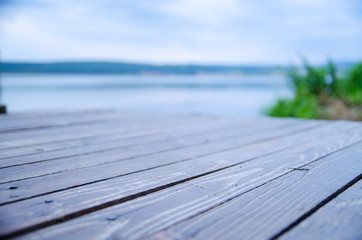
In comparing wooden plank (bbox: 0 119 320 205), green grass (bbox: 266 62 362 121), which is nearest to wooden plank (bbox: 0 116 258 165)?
wooden plank (bbox: 0 119 320 205)

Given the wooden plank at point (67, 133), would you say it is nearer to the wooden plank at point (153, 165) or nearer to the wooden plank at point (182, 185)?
the wooden plank at point (153, 165)

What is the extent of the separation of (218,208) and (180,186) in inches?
8.4

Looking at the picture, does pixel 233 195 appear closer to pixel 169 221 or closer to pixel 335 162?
pixel 169 221

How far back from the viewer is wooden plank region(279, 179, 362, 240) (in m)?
0.68

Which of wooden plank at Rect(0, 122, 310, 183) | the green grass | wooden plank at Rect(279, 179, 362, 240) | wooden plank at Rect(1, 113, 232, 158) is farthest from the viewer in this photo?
the green grass

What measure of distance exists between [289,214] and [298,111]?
214 inches

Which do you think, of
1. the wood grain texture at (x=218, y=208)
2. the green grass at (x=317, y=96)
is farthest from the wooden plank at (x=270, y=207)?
the green grass at (x=317, y=96)

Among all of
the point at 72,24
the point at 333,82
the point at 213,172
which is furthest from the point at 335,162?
the point at 72,24

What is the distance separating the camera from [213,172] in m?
1.18

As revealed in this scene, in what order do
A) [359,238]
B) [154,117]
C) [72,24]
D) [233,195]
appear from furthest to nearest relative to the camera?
[72,24], [154,117], [233,195], [359,238]

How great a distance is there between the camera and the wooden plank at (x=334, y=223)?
677 mm

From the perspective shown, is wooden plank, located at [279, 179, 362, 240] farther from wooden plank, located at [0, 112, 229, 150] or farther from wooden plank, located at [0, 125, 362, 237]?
wooden plank, located at [0, 112, 229, 150]

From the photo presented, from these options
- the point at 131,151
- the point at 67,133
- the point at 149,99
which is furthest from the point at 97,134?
the point at 149,99

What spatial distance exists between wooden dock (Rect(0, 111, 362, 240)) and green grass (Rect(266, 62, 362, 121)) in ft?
14.3
